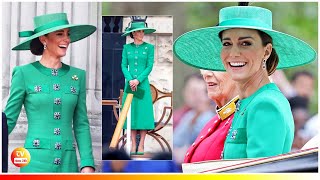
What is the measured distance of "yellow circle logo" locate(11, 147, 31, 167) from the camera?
20.8 ft

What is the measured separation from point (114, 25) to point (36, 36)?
1.93 ft

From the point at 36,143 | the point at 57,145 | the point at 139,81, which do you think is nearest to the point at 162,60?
the point at 139,81

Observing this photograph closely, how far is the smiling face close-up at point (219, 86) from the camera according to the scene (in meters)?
6.32

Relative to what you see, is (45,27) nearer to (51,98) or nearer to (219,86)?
(51,98)

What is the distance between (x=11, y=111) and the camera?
632cm

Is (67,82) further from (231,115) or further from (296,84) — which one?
(296,84)

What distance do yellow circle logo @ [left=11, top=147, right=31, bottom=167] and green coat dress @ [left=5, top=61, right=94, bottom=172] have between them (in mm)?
32

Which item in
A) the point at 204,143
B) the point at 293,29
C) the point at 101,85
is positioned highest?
the point at 293,29

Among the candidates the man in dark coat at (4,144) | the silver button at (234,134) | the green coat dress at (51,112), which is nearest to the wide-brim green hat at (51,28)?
the green coat dress at (51,112)

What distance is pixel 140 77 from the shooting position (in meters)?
6.34

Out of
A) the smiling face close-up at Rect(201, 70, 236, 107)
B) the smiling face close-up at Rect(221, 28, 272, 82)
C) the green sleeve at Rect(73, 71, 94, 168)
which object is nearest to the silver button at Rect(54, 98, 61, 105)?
the green sleeve at Rect(73, 71, 94, 168)

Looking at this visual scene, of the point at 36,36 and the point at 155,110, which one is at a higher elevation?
the point at 36,36

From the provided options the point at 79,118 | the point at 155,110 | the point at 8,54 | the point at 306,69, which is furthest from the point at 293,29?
the point at 8,54

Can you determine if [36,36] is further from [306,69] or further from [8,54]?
[306,69]
